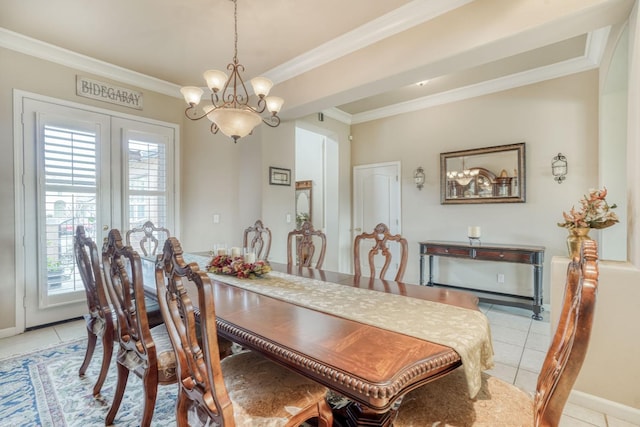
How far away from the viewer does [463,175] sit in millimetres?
4270

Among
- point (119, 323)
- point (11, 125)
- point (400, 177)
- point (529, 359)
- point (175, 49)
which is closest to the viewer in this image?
point (119, 323)

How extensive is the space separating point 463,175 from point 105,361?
14.1 feet

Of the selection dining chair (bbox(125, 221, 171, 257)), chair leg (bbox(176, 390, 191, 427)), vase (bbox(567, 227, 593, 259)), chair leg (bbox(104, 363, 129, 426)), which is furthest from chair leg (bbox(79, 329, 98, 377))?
vase (bbox(567, 227, 593, 259))

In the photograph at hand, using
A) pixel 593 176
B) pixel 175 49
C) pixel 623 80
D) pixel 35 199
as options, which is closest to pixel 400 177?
pixel 593 176

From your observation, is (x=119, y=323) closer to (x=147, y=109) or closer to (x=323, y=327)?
(x=323, y=327)

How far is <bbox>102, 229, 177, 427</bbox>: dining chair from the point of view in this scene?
1.43m

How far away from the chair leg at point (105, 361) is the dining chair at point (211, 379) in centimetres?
100

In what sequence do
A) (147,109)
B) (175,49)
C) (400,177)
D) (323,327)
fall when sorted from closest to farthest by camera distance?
(323,327)
(175,49)
(147,109)
(400,177)

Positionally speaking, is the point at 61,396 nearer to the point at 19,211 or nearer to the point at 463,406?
the point at 19,211

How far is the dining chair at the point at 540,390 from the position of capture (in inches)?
34.2

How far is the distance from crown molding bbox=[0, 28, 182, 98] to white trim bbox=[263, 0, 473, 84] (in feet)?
4.60

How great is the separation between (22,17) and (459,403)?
418 cm

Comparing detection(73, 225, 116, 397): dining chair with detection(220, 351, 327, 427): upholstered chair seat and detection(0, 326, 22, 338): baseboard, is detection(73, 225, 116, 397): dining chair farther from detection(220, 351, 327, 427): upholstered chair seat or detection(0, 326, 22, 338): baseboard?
detection(0, 326, 22, 338): baseboard

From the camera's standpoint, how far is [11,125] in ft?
9.73
